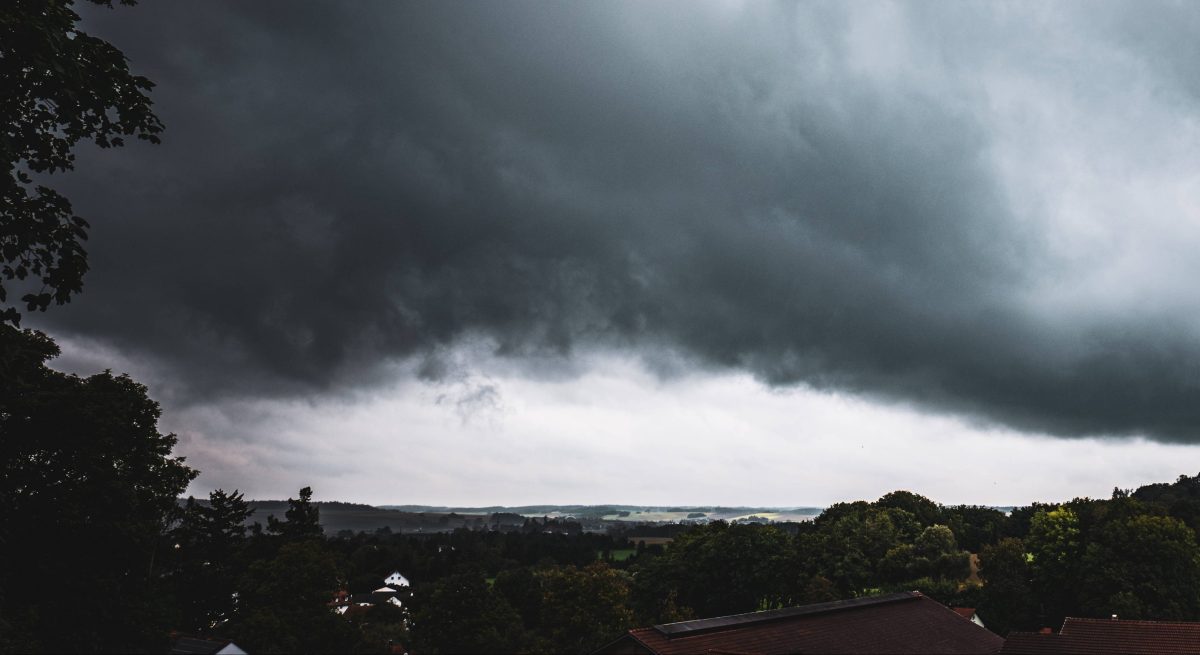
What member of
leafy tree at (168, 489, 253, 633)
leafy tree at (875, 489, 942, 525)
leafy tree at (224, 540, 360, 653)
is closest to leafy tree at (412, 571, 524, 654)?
leafy tree at (224, 540, 360, 653)

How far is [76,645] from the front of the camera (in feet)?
79.4

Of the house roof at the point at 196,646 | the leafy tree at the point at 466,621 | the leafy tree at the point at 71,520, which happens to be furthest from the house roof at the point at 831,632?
the leafy tree at the point at 71,520

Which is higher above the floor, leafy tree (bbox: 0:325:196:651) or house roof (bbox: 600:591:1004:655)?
leafy tree (bbox: 0:325:196:651)

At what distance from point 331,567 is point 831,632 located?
91.3 ft

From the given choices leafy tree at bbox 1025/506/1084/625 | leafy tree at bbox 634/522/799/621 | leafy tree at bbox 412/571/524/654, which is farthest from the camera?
leafy tree at bbox 634/522/799/621

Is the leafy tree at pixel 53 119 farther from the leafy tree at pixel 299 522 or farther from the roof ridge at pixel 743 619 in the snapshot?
the leafy tree at pixel 299 522

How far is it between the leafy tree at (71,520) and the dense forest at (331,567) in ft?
0.21

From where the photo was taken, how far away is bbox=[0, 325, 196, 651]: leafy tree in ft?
76.2

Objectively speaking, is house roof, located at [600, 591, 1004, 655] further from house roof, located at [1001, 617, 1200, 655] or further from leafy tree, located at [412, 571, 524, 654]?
leafy tree, located at [412, 571, 524, 654]

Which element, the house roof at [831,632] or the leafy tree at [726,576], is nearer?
the house roof at [831,632]

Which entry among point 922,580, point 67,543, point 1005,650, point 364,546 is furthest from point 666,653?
point 364,546

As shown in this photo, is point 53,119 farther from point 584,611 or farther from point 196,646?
point 584,611

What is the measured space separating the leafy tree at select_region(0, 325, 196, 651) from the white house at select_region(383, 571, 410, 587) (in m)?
107

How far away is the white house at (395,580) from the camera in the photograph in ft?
415
